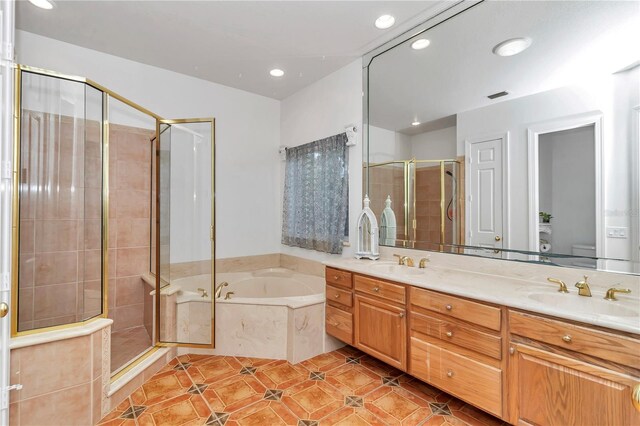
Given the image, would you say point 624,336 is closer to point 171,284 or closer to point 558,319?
point 558,319

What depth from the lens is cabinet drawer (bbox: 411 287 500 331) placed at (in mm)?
1476

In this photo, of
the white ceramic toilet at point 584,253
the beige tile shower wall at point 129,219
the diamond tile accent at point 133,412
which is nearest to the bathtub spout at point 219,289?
the beige tile shower wall at point 129,219

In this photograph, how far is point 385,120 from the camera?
2.57 meters

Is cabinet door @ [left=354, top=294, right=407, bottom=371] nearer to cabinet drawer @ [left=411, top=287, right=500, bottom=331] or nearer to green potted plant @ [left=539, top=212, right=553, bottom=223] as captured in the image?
cabinet drawer @ [left=411, top=287, right=500, bottom=331]

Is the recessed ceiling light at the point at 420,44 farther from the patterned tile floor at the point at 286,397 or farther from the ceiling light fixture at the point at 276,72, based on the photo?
the patterned tile floor at the point at 286,397

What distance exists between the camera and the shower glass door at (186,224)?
7.97 feet

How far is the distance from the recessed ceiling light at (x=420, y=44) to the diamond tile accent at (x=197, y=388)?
301cm

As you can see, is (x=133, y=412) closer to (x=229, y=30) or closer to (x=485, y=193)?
(x=485, y=193)

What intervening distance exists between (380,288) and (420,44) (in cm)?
193

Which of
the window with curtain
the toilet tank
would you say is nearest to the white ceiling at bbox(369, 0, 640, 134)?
the window with curtain

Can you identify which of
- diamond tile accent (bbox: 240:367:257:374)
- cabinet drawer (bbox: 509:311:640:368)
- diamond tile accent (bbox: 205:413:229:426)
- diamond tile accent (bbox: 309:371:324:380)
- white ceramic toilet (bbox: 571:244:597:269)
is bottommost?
diamond tile accent (bbox: 309:371:324:380)

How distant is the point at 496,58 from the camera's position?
189 cm

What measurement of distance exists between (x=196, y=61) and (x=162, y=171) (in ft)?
3.88

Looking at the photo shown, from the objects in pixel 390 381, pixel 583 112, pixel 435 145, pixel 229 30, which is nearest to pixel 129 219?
pixel 229 30
